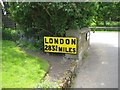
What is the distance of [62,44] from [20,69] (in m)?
1.97

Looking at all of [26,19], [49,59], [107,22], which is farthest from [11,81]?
[107,22]

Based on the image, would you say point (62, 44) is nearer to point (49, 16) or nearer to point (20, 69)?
point (49, 16)

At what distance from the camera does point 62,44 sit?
8.43m

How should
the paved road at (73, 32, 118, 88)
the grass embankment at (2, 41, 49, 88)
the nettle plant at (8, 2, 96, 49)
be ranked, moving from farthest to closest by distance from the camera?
the nettle plant at (8, 2, 96, 49)
the paved road at (73, 32, 118, 88)
the grass embankment at (2, 41, 49, 88)

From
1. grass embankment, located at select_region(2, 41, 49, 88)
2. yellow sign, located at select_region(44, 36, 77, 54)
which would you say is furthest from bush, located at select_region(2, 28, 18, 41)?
yellow sign, located at select_region(44, 36, 77, 54)

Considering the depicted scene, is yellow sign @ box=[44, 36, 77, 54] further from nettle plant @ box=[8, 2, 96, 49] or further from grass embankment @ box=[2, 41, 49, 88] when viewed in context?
grass embankment @ box=[2, 41, 49, 88]

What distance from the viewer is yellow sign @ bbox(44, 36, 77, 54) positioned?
843 centimetres

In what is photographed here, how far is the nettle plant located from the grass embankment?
1.14m

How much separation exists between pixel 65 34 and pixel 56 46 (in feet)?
1.89

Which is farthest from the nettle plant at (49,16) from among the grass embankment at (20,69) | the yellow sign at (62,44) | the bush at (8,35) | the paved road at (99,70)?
the paved road at (99,70)

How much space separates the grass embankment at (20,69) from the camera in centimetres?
594

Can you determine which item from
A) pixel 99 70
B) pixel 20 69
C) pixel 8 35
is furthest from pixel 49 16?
pixel 20 69

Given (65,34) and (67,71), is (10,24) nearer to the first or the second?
(65,34)

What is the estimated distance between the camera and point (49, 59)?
8.43 m
